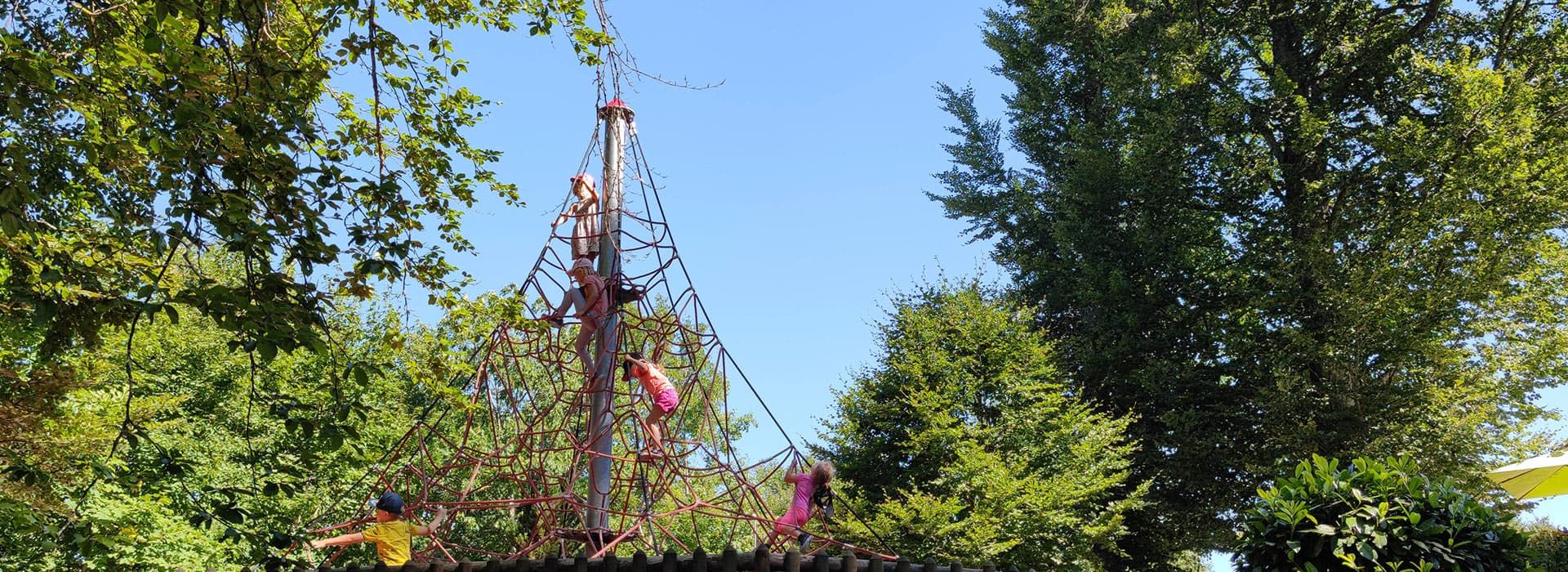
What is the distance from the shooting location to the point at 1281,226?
18.1 meters

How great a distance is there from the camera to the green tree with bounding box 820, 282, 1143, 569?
14.5 m

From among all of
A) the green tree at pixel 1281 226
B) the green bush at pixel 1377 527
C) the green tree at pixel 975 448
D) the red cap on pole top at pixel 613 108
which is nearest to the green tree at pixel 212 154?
the red cap on pole top at pixel 613 108

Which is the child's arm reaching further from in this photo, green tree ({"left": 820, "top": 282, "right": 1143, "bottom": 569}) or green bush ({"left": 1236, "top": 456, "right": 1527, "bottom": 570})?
green tree ({"left": 820, "top": 282, "right": 1143, "bottom": 569})

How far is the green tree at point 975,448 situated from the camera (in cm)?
1449

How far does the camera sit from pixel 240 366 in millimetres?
17672

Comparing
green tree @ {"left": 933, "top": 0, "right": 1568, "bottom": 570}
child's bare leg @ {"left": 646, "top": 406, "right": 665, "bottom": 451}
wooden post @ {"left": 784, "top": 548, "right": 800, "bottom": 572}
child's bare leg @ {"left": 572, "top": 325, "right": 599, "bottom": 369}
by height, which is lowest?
wooden post @ {"left": 784, "top": 548, "right": 800, "bottom": 572}

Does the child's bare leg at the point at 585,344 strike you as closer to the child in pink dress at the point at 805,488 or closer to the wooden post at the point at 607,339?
the wooden post at the point at 607,339

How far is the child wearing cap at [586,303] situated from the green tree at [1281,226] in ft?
38.1

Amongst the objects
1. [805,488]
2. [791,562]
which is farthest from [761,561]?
[805,488]

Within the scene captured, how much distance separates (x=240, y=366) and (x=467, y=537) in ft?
16.1

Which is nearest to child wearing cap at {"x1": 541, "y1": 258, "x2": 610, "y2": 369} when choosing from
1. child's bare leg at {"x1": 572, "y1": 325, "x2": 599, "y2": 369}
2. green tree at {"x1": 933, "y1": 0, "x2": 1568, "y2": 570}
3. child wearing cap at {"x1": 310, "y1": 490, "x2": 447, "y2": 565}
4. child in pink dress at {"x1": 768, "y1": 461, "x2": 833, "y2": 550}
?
child's bare leg at {"x1": 572, "y1": 325, "x2": 599, "y2": 369}

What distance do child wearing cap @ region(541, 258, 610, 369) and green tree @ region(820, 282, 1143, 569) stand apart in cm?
885

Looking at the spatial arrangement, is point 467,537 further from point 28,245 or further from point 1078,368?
point 28,245

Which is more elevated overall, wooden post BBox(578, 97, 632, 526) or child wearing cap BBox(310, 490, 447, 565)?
wooden post BBox(578, 97, 632, 526)
